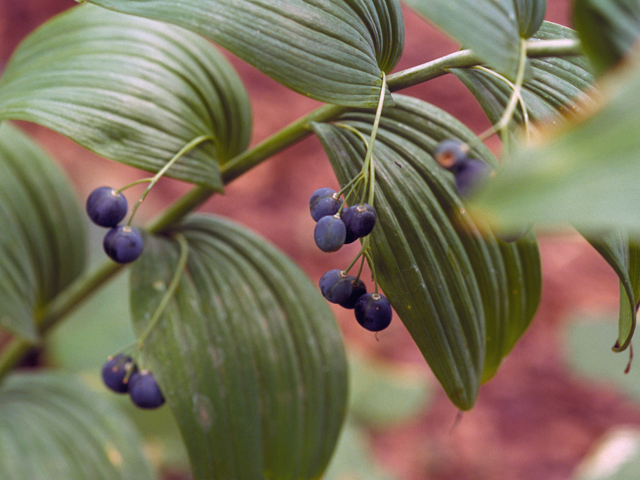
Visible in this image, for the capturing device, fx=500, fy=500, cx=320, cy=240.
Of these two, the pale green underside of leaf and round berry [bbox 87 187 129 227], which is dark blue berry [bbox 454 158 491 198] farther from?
round berry [bbox 87 187 129 227]

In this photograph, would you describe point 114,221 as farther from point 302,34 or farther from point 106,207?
point 302,34

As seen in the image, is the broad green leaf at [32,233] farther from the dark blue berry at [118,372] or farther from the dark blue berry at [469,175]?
the dark blue berry at [469,175]

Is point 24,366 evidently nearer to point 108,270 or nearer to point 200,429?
point 108,270

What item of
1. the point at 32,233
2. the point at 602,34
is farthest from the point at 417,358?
the point at 602,34

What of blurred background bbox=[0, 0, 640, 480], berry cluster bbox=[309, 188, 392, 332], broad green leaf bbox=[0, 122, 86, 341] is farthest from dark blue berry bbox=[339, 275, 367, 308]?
blurred background bbox=[0, 0, 640, 480]

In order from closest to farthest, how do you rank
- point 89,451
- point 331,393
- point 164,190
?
point 331,393 < point 89,451 < point 164,190

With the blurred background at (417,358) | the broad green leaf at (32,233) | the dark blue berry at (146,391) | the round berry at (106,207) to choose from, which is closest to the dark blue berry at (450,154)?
the round berry at (106,207)

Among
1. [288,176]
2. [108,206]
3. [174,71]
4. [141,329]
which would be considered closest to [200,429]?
[141,329]
